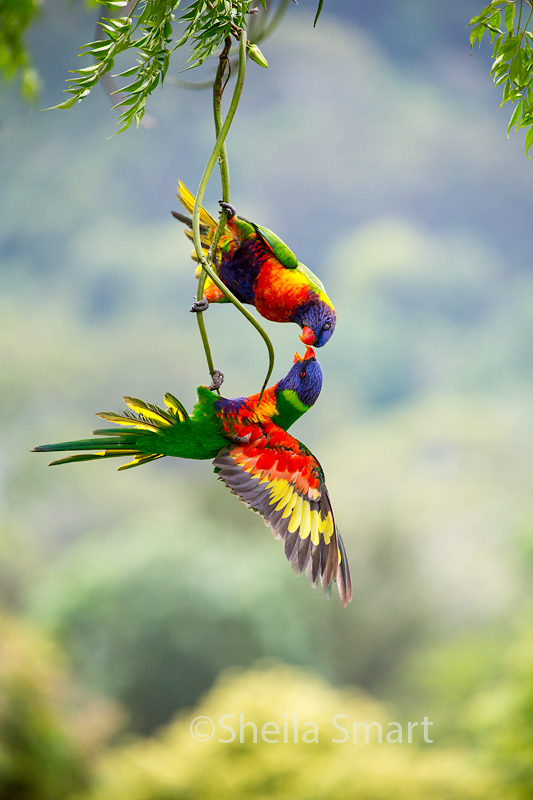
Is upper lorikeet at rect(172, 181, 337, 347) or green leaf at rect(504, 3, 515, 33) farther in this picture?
green leaf at rect(504, 3, 515, 33)

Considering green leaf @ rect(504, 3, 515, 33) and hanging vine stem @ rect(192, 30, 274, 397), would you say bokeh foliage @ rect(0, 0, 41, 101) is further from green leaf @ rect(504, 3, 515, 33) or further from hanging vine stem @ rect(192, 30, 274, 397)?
green leaf @ rect(504, 3, 515, 33)

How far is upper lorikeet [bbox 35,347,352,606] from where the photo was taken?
0.84 metres

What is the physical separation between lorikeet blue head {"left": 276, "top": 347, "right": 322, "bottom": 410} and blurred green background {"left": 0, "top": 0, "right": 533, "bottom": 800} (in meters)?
3.59

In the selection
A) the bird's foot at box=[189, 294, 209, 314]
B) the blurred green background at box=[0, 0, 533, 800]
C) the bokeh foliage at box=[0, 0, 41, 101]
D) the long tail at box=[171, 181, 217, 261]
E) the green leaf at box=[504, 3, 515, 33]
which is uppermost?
the blurred green background at box=[0, 0, 533, 800]

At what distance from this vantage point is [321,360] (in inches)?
191

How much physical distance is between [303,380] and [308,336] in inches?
2.5

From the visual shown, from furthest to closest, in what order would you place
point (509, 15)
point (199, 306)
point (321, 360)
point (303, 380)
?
point (321, 360)
point (509, 15)
point (303, 380)
point (199, 306)

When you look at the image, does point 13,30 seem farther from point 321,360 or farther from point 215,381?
point 321,360

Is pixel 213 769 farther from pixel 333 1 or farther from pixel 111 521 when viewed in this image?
pixel 333 1

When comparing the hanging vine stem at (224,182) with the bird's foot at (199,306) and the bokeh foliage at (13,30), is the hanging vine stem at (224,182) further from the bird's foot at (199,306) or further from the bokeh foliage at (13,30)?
the bokeh foliage at (13,30)

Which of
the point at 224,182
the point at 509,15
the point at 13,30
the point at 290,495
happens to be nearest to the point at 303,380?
the point at 290,495

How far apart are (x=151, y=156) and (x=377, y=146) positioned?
5.96ft

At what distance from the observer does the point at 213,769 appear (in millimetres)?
3389

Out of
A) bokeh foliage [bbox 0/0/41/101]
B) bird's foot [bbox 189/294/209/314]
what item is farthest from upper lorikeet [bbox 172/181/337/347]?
bokeh foliage [bbox 0/0/41/101]
